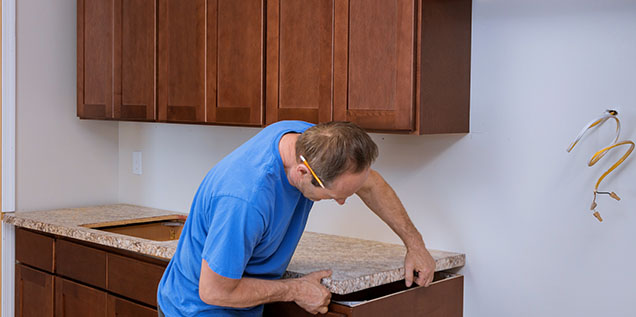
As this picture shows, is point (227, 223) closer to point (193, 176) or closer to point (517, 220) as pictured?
point (517, 220)

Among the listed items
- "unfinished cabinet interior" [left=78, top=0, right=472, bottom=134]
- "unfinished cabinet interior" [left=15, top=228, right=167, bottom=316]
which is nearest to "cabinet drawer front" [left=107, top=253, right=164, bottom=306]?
"unfinished cabinet interior" [left=15, top=228, right=167, bottom=316]

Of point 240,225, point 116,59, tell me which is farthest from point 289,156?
point 116,59

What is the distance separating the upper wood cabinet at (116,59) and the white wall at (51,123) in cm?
13

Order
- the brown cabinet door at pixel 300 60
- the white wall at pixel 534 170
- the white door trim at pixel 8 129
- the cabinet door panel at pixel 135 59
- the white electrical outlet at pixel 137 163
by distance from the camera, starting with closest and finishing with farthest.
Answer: the white wall at pixel 534 170
the brown cabinet door at pixel 300 60
the cabinet door panel at pixel 135 59
the white door trim at pixel 8 129
the white electrical outlet at pixel 137 163

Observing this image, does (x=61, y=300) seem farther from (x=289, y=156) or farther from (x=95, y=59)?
(x=289, y=156)

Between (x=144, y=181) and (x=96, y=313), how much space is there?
2.83 ft

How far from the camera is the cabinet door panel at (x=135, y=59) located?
268 cm

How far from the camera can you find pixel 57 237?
8.95 feet

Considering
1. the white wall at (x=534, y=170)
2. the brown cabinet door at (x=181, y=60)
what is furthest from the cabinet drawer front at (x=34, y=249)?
the white wall at (x=534, y=170)

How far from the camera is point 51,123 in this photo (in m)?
3.13

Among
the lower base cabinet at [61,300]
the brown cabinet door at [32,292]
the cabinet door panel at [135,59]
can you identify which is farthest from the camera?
the brown cabinet door at [32,292]

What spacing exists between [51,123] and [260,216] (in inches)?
77.7

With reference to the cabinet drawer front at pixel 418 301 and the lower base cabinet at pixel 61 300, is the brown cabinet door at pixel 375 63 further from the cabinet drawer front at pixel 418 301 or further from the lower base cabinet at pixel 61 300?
the lower base cabinet at pixel 61 300

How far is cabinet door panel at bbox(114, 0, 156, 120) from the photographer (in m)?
2.68
